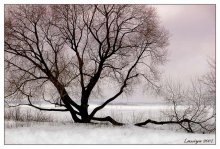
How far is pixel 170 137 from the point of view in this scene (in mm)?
14328

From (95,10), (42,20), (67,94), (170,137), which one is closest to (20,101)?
→ (67,94)

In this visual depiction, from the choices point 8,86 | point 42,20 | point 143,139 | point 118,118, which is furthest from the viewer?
point 118,118

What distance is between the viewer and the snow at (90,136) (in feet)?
44.4

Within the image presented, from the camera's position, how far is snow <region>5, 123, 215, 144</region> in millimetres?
13523

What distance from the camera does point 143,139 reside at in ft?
46.3

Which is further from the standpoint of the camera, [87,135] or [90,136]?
[87,135]

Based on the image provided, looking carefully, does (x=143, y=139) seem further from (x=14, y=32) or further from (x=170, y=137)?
(x=14, y=32)

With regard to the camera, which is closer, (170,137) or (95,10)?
(170,137)

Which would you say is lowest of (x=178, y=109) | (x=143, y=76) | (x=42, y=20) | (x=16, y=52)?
(x=178, y=109)

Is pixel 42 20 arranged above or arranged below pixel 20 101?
above

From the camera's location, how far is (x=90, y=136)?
14203mm

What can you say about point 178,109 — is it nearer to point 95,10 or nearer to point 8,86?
point 95,10

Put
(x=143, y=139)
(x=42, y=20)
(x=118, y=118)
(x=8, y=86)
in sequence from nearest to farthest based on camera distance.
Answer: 1. (x=143, y=139)
2. (x=8, y=86)
3. (x=42, y=20)
4. (x=118, y=118)

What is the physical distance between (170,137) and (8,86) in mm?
6905
